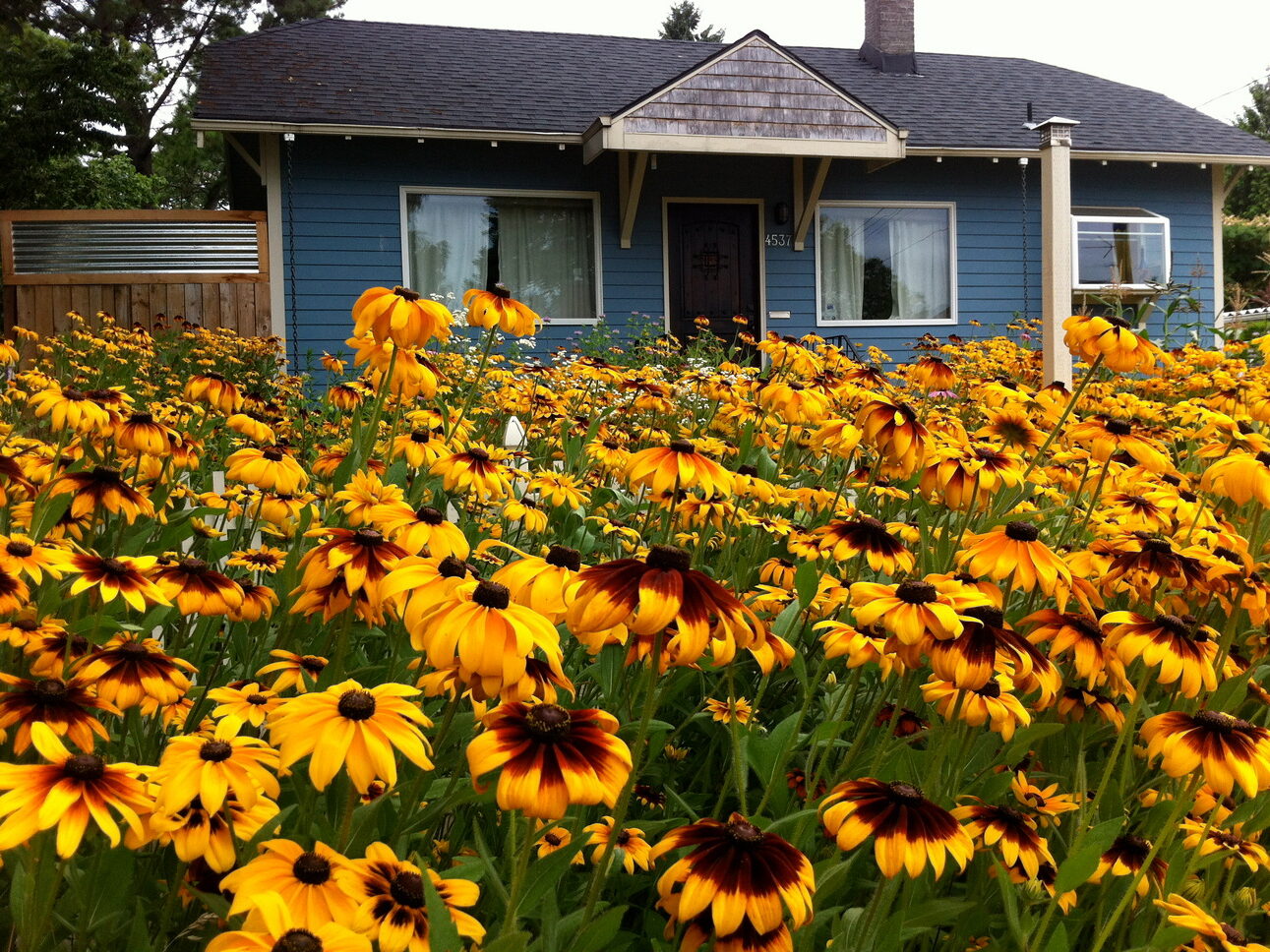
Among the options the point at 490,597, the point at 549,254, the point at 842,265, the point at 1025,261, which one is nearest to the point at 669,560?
the point at 490,597

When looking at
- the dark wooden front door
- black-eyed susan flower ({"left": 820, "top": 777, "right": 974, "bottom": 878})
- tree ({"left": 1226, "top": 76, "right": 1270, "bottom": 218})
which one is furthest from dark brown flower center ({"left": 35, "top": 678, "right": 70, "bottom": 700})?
tree ({"left": 1226, "top": 76, "right": 1270, "bottom": 218})

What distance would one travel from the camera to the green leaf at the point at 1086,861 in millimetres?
1270

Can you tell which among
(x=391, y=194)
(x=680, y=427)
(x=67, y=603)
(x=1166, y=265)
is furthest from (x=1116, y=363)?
(x=1166, y=265)

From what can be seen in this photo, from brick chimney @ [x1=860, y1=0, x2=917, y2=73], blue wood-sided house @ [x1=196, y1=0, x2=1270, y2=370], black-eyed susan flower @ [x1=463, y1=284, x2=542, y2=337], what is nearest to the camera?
black-eyed susan flower @ [x1=463, y1=284, x2=542, y2=337]

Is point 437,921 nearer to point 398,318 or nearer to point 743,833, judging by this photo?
point 743,833

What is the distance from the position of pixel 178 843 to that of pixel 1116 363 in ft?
7.12

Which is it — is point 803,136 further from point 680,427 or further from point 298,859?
point 298,859

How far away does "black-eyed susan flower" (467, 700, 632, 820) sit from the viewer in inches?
37.7

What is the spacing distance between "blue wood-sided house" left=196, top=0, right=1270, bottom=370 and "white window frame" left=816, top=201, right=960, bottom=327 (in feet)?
0.08

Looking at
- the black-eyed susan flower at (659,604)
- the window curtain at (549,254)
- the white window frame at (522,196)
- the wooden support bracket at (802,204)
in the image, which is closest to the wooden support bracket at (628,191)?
the white window frame at (522,196)

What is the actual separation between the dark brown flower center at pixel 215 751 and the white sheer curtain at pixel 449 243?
10259 mm

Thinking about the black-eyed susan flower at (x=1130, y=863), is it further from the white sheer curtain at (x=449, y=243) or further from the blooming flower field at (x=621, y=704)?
the white sheer curtain at (x=449, y=243)

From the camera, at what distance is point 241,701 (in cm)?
138

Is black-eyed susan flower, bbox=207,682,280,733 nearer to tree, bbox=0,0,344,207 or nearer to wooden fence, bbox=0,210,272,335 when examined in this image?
wooden fence, bbox=0,210,272,335
